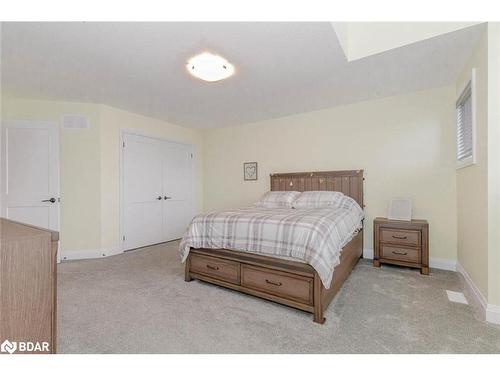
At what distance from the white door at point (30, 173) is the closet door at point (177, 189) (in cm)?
164

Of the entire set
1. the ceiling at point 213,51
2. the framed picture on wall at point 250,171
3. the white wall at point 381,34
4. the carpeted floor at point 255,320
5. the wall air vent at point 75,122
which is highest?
the white wall at point 381,34

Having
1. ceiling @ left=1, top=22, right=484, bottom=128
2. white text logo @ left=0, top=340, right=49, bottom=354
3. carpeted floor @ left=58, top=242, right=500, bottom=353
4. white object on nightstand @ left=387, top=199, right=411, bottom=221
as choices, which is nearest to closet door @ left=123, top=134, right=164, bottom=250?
ceiling @ left=1, top=22, right=484, bottom=128

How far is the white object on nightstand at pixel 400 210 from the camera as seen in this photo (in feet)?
9.83

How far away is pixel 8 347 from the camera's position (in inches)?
34.2

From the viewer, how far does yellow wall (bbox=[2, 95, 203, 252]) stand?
11.1 ft

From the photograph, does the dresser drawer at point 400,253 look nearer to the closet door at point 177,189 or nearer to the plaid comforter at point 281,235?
the plaid comforter at point 281,235

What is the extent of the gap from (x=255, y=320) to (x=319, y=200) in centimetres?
189

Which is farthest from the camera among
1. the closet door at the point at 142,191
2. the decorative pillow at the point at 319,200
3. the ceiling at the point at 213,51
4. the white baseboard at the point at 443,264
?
the closet door at the point at 142,191

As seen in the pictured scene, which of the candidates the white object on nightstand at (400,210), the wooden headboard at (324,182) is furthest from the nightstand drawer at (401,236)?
the wooden headboard at (324,182)

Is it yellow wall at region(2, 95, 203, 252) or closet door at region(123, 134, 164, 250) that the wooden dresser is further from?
closet door at region(123, 134, 164, 250)

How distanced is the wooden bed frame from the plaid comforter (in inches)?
2.7

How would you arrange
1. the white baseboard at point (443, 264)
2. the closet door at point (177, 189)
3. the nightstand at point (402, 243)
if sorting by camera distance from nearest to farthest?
1. the nightstand at point (402, 243)
2. the white baseboard at point (443, 264)
3. the closet door at point (177, 189)
